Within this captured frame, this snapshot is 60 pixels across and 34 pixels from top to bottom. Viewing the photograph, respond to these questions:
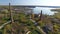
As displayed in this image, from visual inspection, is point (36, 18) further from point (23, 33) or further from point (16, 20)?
point (23, 33)

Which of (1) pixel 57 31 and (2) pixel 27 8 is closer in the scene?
(1) pixel 57 31

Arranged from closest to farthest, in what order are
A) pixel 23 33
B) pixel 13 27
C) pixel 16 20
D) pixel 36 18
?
pixel 23 33 → pixel 13 27 → pixel 16 20 → pixel 36 18

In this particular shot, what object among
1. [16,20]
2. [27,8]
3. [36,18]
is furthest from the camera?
[27,8]

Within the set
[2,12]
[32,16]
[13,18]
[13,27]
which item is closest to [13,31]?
[13,27]

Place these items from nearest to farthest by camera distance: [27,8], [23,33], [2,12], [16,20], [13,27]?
[23,33] < [13,27] < [16,20] < [2,12] < [27,8]

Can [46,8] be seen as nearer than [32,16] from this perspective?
No

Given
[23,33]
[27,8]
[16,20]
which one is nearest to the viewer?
[23,33]

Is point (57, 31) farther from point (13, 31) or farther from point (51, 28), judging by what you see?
point (13, 31)

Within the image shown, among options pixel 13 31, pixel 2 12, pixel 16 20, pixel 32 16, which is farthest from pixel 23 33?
pixel 2 12
